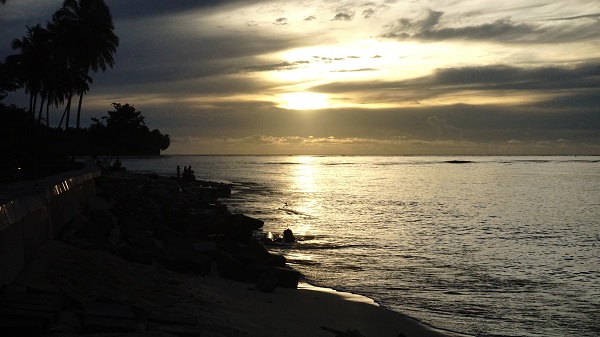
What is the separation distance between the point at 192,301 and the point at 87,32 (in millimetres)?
46735

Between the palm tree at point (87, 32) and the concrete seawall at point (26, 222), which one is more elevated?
the palm tree at point (87, 32)

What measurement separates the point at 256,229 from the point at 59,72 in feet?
117

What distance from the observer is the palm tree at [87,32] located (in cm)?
5228

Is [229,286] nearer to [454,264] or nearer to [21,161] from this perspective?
[454,264]

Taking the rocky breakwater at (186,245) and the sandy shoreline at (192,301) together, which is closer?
the sandy shoreline at (192,301)

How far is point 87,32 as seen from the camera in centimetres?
5209

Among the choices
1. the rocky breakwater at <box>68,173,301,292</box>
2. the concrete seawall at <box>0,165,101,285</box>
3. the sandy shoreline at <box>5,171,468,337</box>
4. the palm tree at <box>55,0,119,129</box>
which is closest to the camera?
the concrete seawall at <box>0,165,101,285</box>

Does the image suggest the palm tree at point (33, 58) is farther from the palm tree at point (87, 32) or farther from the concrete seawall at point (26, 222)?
the concrete seawall at point (26, 222)

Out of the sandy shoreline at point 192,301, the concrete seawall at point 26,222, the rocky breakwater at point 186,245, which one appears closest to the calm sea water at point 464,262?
the sandy shoreline at point 192,301

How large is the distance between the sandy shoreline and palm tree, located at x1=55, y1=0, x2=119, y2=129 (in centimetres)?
4302

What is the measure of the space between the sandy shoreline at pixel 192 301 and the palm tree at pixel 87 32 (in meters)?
43.0

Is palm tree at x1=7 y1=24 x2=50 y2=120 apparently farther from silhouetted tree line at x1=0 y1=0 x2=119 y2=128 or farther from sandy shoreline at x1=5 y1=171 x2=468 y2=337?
sandy shoreline at x1=5 y1=171 x2=468 y2=337

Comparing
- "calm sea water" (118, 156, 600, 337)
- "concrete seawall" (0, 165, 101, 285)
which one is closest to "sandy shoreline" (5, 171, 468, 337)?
"concrete seawall" (0, 165, 101, 285)

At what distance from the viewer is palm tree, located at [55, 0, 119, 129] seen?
52281mm
